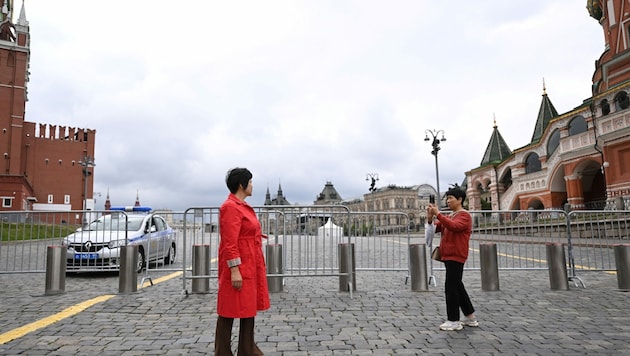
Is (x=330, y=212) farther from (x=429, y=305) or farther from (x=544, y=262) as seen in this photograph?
(x=544, y=262)

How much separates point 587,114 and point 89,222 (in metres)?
29.6

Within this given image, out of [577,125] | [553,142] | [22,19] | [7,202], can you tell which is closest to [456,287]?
[577,125]

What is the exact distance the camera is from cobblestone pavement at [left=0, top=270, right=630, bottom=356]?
4.60 m

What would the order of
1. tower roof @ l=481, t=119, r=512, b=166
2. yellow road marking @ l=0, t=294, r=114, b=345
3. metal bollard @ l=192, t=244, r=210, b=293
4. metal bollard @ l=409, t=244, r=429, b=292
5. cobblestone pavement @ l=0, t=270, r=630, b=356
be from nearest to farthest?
cobblestone pavement @ l=0, t=270, r=630, b=356 → yellow road marking @ l=0, t=294, r=114, b=345 → metal bollard @ l=192, t=244, r=210, b=293 → metal bollard @ l=409, t=244, r=429, b=292 → tower roof @ l=481, t=119, r=512, b=166

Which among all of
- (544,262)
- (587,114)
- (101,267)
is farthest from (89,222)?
(587,114)

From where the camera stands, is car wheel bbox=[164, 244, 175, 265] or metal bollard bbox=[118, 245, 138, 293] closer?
metal bollard bbox=[118, 245, 138, 293]

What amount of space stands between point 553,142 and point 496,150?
35.7 feet

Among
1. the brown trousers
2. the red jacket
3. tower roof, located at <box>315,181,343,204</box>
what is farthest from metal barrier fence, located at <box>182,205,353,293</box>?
tower roof, located at <box>315,181,343,204</box>

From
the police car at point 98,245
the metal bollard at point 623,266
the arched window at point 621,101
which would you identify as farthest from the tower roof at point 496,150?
the police car at point 98,245

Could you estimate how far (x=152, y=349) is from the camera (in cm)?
456

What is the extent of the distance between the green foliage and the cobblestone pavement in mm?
1545

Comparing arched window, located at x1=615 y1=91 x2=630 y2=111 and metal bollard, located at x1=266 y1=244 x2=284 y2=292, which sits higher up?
arched window, located at x1=615 y1=91 x2=630 y2=111

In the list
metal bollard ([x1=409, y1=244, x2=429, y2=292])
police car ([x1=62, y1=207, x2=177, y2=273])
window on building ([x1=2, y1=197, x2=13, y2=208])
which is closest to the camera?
metal bollard ([x1=409, y1=244, x2=429, y2=292])

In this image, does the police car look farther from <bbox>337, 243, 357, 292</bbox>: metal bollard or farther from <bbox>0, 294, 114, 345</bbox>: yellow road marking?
<bbox>337, 243, 357, 292</bbox>: metal bollard
